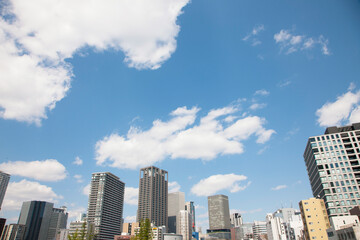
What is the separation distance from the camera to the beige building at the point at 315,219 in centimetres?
8319

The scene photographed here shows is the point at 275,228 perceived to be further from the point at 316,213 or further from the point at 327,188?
the point at 316,213

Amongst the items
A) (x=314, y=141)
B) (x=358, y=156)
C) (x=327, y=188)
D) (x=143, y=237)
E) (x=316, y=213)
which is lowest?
(x=143, y=237)

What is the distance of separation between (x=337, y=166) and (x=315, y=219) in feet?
126

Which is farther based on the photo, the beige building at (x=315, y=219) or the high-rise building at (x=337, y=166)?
the high-rise building at (x=337, y=166)

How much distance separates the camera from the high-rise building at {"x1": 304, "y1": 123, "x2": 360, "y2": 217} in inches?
4090

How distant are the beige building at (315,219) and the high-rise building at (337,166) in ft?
72.9

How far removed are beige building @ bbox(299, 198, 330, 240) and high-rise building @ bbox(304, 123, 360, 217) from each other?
2223 centimetres

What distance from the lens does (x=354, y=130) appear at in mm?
116812

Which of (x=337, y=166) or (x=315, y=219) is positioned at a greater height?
(x=337, y=166)

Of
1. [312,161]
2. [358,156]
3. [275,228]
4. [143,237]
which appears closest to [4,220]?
[143,237]

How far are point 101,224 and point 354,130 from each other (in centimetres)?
18560

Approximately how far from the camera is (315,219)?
85812 millimetres

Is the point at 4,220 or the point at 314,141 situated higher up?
the point at 314,141

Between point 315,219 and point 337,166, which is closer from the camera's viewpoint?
point 315,219
